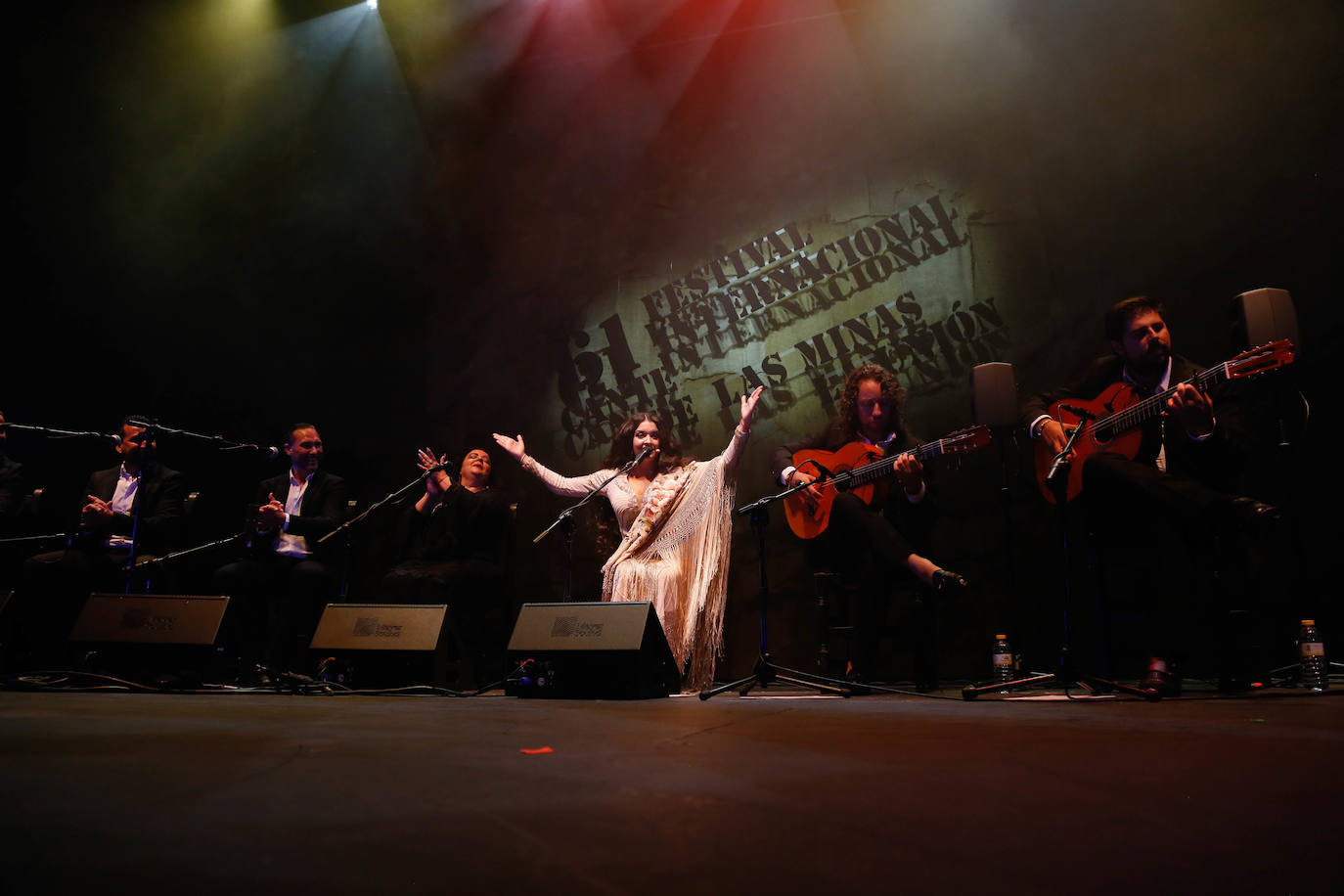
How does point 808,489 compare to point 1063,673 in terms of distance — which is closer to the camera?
point 1063,673

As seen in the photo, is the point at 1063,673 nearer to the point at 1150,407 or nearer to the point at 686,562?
the point at 1150,407

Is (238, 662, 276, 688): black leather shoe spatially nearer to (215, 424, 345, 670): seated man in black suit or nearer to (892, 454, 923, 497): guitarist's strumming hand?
(215, 424, 345, 670): seated man in black suit

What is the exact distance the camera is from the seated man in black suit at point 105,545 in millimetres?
4457

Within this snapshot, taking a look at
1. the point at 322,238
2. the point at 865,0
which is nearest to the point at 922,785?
the point at 865,0

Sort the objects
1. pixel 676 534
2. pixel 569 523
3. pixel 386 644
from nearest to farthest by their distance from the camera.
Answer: pixel 386 644 → pixel 569 523 → pixel 676 534

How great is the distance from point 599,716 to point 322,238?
16.0 ft

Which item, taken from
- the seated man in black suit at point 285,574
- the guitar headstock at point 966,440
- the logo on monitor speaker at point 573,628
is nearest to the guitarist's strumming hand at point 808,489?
the guitar headstock at point 966,440

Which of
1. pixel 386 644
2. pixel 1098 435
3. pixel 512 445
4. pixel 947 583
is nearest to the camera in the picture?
pixel 947 583

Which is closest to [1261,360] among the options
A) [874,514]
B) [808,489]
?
[874,514]

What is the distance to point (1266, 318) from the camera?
3031mm

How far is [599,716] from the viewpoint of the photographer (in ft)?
8.00

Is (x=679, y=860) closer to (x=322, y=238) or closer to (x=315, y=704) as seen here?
(x=315, y=704)

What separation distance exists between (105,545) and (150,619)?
1000 millimetres

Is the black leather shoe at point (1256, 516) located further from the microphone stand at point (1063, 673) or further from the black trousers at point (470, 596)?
the black trousers at point (470, 596)
